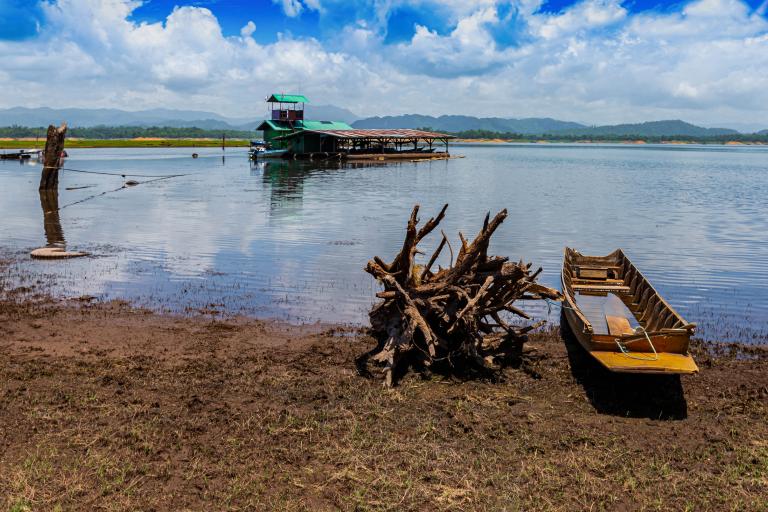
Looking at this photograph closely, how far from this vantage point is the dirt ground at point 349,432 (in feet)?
23.8

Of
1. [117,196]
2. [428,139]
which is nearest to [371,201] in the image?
[117,196]

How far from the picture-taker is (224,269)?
68.0 feet

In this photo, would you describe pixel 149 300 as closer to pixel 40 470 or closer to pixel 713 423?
pixel 40 470

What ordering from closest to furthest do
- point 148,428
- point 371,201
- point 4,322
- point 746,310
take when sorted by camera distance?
point 148,428, point 4,322, point 746,310, point 371,201

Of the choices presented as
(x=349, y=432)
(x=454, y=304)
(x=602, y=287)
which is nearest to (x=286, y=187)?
(x=602, y=287)

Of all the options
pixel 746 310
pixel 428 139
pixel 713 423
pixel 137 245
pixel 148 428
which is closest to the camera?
pixel 148 428

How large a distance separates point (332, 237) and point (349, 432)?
19.2 meters

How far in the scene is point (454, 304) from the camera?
1170 cm

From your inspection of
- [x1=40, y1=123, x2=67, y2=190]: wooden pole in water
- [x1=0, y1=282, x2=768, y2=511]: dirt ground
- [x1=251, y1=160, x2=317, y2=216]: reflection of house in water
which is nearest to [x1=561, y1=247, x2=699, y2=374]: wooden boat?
[x1=0, y1=282, x2=768, y2=511]: dirt ground

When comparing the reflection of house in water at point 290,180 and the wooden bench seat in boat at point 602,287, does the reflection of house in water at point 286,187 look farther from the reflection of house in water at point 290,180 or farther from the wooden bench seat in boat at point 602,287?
the wooden bench seat in boat at point 602,287

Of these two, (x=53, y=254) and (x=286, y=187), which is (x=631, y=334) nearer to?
(x=53, y=254)

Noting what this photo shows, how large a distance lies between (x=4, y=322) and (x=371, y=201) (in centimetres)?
3046

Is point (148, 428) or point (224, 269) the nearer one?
point (148, 428)

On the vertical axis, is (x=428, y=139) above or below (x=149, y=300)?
above
